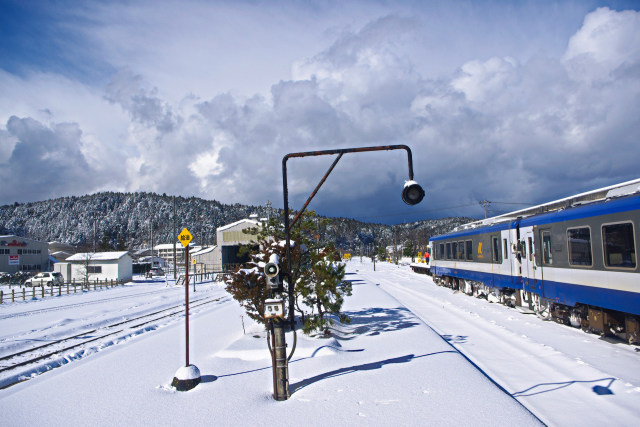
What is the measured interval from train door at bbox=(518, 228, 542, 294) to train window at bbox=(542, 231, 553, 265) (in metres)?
0.57

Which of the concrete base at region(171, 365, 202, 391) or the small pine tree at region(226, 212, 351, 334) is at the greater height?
the small pine tree at region(226, 212, 351, 334)

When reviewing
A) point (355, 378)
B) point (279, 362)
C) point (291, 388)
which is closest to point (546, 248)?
point (355, 378)

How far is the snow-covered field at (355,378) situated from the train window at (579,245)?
1.92m

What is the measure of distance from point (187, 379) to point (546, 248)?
11.2 metres

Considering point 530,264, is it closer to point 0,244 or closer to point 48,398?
point 48,398

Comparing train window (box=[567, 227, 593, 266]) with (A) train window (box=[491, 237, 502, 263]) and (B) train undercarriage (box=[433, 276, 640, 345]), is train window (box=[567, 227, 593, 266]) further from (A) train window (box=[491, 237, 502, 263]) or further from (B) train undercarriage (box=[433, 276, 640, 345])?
(A) train window (box=[491, 237, 502, 263])

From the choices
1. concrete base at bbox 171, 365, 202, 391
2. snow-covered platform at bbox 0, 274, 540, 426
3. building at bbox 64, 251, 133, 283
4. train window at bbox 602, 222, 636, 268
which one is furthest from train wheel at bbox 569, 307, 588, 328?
building at bbox 64, 251, 133, 283

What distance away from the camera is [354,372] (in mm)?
7480

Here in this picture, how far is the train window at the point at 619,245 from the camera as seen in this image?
927 centimetres

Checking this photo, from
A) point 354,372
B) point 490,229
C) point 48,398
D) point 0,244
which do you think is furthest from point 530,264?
point 0,244

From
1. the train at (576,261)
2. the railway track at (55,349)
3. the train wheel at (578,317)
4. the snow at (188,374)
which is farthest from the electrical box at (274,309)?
the train wheel at (578,317)

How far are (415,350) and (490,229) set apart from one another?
11.5 m

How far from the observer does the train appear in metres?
9.48

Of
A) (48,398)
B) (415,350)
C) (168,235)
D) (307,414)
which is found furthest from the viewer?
(168,235)
